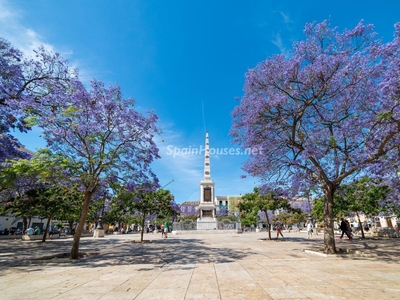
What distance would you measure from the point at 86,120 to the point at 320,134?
40.1 ft

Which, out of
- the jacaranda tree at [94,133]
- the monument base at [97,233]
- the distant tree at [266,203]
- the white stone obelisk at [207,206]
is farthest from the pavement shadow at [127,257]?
the white stone obelisk at [207,206]

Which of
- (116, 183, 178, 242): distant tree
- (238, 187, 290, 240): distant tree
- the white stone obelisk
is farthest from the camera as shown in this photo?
the white stone obelisk

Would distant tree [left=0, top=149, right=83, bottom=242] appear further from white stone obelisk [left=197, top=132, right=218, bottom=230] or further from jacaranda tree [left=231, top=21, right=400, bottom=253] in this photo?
white stone obelisk [left=197, top=132, right=218, bottom=230]

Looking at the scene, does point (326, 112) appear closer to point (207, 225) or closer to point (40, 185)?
point (40, 185)

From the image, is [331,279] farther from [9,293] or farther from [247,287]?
[9,293]

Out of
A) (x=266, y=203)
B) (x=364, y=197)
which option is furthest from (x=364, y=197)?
(x=266, y=203)

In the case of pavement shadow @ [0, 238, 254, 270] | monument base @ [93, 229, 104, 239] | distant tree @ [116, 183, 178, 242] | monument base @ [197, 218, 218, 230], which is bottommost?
pavement shadow @ [0, 238, 254, 270]

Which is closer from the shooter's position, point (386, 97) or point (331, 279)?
point (331, 279)

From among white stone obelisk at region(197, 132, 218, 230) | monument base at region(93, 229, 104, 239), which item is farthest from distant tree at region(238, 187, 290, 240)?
monument base at region(93, 229, 104, 239)

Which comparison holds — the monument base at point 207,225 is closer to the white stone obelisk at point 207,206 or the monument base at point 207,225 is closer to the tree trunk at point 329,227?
the white stone obelisk at point 207,206

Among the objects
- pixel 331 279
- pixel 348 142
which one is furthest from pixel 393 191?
pixel 331 279

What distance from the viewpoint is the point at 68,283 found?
6277mm

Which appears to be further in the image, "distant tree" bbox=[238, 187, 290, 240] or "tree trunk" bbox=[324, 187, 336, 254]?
"distant tree" bbox=[238, 187, 290, 240]

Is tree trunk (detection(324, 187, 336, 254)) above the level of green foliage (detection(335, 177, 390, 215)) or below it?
below
